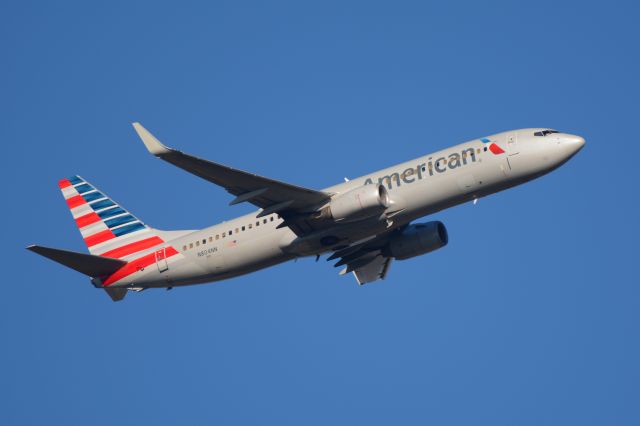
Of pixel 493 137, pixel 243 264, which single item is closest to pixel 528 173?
pixel 493 137

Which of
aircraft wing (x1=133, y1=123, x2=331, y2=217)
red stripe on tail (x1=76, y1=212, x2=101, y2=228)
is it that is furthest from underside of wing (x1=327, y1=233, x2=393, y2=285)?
red stripe on tail (x1=76, y1=212, x2=101, y2=228)

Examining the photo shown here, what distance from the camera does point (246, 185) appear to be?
46.6 metres

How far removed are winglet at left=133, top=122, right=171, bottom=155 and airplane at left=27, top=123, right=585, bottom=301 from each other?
0.05 meters

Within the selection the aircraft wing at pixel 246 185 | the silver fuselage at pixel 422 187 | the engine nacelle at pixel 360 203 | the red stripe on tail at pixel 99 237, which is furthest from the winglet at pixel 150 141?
the red stripe on tail at pixel 99 237

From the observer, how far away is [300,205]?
48.0 meters

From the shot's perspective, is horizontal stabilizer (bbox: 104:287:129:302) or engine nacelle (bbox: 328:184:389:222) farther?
horizontal stabilizer (bbox: 104:287:129:302)

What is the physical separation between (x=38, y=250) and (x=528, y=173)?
2482 cm

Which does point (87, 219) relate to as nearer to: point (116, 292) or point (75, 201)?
point (75, 201)

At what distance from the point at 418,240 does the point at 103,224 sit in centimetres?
1885

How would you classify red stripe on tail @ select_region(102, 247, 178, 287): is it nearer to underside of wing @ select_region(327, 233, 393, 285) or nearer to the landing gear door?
the landing gear door

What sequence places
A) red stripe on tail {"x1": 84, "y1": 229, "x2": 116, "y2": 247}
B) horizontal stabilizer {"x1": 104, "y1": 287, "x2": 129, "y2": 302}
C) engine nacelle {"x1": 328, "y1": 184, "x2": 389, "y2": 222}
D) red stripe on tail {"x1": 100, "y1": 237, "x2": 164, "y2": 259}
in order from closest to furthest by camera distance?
1. engine nacelle {"x1": 328, "y1": 184, "x2": 389, "y2": 222}
2. horizontal stabilizer {"x1": 104, "y1": 287, "x2": 129, "y2": 302}
3. red stripe on tail {"x1": 100, "y1": 237, "x2": 164, "y2": 259}
4. red stripe on tail {"x1": 84, "y1": 229, "x2": 116, "y2": 247}

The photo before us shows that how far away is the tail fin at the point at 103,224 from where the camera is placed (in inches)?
2160

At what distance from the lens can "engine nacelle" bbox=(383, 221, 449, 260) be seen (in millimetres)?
53281

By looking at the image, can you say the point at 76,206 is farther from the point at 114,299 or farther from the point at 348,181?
the point at 348,181
